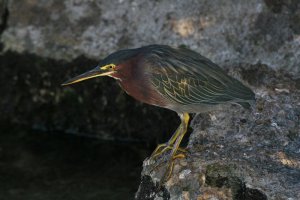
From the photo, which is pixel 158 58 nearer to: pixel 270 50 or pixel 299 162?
pixel 299 162

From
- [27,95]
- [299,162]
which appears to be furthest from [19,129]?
[299,162]

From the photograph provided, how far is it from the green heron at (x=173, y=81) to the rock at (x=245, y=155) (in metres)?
0.27

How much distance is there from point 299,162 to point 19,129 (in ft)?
12.9

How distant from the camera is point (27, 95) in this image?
8250mm

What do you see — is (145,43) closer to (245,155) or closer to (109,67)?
(109,67)

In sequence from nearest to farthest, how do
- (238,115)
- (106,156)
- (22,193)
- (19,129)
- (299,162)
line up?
(299,162)
(238,115)
(22,193)
(106,156)
(19,129)

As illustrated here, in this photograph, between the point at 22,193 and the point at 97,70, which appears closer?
the point at 97,70

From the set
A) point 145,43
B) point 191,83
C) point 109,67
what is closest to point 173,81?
point 191,83

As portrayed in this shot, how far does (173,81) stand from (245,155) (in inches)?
33.1

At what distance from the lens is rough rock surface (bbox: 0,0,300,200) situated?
5891 mm

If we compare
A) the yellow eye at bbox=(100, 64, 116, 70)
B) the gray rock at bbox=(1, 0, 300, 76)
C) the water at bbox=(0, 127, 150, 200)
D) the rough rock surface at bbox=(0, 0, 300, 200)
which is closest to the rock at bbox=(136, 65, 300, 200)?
the rough rock surface at bbox=(0, 0, 300, 200)

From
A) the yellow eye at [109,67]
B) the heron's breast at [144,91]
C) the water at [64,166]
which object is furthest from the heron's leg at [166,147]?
the water at [64,166]

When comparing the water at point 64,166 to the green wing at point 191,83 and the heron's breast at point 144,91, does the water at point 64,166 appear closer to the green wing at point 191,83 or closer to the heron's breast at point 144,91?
the heron's breast at point 144,91

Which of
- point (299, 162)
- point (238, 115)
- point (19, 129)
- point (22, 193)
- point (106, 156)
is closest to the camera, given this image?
point (299, 162)
